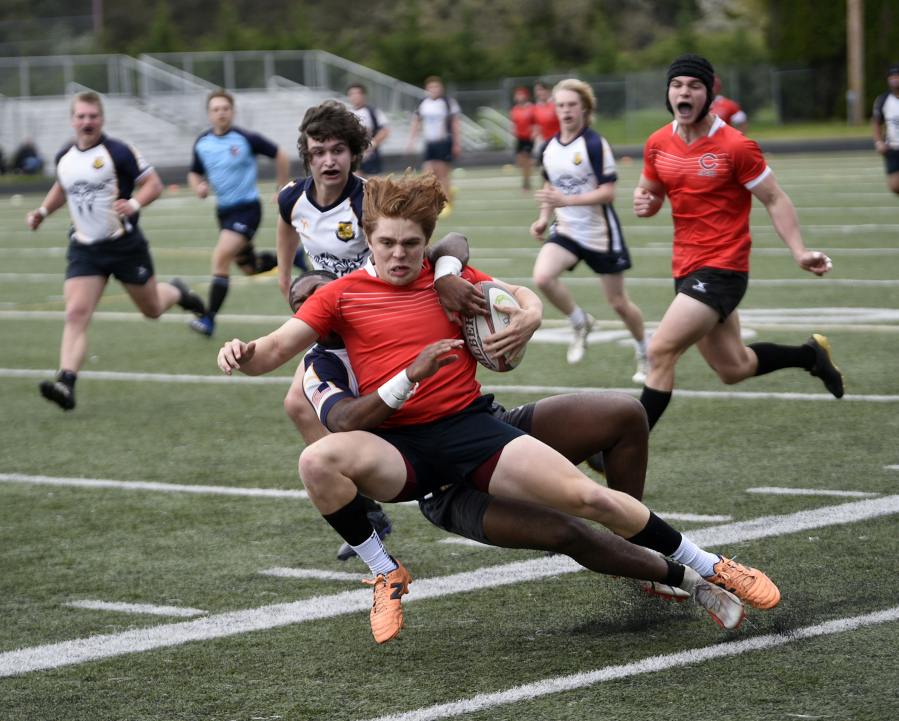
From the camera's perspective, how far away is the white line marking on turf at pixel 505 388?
840 centimetres

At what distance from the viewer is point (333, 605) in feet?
15.9

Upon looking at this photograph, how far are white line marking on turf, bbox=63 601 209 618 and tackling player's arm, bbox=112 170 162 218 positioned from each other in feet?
15.1

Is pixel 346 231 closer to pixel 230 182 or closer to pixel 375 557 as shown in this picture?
pixel 375 557

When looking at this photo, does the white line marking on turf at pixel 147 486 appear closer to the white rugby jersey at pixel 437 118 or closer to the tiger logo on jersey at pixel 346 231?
the tiger logo on jersey at pixel 346 231

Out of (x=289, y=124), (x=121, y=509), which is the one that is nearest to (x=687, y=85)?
(x=121, y=509)

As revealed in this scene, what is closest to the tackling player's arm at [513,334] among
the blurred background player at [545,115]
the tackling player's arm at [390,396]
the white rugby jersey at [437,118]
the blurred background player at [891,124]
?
the tackling player's arm at [390,396]

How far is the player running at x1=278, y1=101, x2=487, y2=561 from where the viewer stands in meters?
5.58

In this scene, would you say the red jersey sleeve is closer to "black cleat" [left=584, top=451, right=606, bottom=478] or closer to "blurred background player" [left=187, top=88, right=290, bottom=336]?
"black cleat" [left=584, top=451, right=606, bottom=478]

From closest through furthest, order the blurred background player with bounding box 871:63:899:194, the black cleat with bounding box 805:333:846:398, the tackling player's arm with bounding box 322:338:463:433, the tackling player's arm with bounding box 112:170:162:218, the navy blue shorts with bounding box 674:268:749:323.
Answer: the tackling player's arm with bounding box 322:338:463:433 < the navy blue shorts with bounding box 674:268:749:323 < the black cleat with bounding box 805:333:846:398 < the tackling player's arm with bounding box 112:170:162:218 < the blurred background player with bounding box 871:63:899:194

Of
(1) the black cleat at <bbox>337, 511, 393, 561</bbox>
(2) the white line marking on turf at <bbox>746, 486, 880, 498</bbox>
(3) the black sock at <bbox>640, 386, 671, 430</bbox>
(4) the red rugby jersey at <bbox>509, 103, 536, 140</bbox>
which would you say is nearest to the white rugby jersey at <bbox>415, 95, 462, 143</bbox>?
(4) the red rugby jersey at <bbox>509, 103, 536, 140</bbox>

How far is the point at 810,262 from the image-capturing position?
251 inches

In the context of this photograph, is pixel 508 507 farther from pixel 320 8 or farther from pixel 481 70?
pixel 320 8

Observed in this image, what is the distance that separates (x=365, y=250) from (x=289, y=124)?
127 ft

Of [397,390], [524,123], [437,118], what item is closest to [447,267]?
[397,390]
